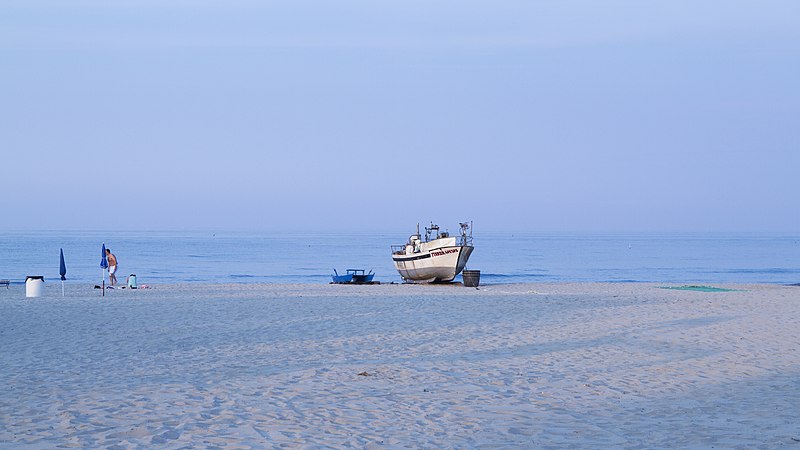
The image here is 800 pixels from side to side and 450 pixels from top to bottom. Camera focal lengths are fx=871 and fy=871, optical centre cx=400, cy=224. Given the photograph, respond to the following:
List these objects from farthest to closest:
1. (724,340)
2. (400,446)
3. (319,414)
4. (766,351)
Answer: (724,340) < (766,351) < (319,414) < (400,446)

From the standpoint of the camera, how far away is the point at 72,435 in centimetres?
698

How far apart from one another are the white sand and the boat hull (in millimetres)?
15916

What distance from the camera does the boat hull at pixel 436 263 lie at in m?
34.3

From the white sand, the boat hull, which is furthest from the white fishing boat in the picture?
the white sand

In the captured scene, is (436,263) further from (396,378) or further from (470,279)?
(396,378)

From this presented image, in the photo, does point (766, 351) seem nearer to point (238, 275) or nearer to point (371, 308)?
point (371, 308)

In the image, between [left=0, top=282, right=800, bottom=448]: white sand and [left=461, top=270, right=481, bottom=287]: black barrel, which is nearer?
[left=0, top=282, right=800, bottom=448]: white sand

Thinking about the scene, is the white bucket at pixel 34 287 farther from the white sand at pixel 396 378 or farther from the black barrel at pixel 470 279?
the black barrel at pixel 470 279

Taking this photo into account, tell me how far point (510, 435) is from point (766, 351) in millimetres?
6825

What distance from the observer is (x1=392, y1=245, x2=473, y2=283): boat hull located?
113 ft

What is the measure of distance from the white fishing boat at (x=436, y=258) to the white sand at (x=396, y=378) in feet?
52.4

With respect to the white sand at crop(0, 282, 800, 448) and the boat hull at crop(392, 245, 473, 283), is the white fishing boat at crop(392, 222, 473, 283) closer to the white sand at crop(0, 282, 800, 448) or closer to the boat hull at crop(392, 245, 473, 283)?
the boat hull at crop(392, 245, 473, 283)

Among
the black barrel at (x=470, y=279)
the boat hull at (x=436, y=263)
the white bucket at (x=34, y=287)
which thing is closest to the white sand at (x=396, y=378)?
the white bucket at (x=34, y=287)

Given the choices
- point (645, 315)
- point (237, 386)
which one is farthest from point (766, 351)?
point (237, 386)
